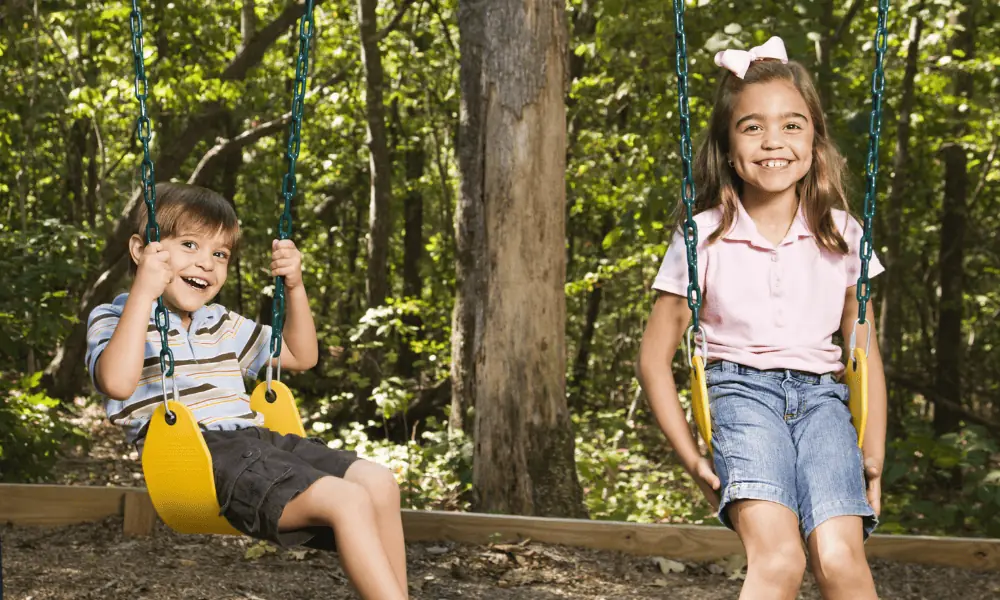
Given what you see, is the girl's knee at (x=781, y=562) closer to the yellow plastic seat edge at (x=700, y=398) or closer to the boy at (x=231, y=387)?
the yellow plastic seat edge at (x=700, y=398)

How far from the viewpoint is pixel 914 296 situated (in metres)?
12.7

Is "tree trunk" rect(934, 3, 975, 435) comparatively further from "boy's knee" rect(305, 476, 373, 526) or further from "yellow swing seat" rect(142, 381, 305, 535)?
"yellow swing seat" rect(142, 381, 305, 535)

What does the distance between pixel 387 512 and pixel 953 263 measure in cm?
920

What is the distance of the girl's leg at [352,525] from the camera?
2.32m

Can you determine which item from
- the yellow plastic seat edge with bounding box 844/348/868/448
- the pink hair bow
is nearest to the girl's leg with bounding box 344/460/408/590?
the yellow plastic seat edge with bounding box 844/348/868/448

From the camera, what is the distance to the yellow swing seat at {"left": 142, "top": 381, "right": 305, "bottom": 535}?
2.40 meters

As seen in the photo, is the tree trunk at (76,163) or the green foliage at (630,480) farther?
the tree trunk at (76,163)

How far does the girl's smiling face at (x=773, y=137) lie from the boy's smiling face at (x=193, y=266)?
1388 millimetres

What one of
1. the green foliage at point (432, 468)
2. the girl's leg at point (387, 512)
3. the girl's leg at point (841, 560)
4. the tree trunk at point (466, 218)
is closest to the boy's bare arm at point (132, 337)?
the girl's leg at point (387, 512)

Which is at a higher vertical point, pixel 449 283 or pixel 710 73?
pixel 710 73

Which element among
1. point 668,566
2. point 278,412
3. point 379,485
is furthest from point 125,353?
point 668,566

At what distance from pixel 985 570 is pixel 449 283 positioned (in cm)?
917

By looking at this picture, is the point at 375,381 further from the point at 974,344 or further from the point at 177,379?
the point at 177,379

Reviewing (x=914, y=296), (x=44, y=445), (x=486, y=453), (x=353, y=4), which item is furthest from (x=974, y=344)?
(x=44, y=445)
